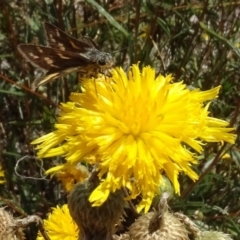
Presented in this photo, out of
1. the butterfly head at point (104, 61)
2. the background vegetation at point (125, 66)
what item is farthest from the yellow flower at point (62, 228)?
the background vegetation at point (125, 66)

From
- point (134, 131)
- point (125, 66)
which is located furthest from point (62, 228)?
point (125, 66)

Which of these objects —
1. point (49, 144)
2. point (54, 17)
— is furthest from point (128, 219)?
point (54, 17)

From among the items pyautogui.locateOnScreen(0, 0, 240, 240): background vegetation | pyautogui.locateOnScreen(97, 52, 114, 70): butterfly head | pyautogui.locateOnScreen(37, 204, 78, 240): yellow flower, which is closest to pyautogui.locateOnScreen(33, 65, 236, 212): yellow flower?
pyautogui.locateOnScreen(97, 52, 114, 70): butterfly head

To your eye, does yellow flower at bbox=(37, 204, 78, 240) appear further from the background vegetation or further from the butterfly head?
the background vegetation

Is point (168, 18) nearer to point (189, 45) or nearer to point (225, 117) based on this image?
point (189, 45)

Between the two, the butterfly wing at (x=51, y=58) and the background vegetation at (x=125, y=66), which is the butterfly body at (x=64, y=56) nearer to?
the butterfly wing at (x=51, y=58)

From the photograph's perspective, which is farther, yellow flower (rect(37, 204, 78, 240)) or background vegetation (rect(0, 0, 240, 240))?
background vegetation (rect(0, 0, 240, 240))
